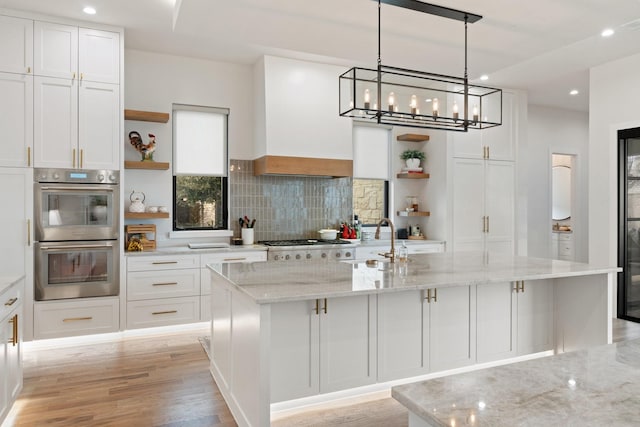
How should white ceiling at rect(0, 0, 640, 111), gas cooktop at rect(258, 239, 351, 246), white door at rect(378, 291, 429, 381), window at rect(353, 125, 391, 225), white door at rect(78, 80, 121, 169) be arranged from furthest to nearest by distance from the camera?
window at rect(353, 125, 391, 225)
gas cooktop at rect(258, 239, 351, 246)
white door at rect(78, 80, 121, 169)
white ceiling at rect(0, 0, 640, 111)
white door at rect(378, 291, 429, 381)

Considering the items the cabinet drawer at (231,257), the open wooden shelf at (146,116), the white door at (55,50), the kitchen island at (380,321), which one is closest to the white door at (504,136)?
the kitchen island at (380,321)

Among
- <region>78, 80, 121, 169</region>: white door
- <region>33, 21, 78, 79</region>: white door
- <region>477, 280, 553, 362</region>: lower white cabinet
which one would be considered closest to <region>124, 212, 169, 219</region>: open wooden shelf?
<region>78, 80, 121, 169</region>: white door

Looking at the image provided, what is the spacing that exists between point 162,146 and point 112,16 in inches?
56.4

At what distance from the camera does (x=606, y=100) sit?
5.28 m

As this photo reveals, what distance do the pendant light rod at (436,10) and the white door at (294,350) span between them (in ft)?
6.72

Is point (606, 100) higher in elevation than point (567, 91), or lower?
lower

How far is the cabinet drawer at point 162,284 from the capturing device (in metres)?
4.36

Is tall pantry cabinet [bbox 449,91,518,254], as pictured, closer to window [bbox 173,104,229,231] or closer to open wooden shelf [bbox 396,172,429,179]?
open wooden shelf [bbox 396,172,429,179]

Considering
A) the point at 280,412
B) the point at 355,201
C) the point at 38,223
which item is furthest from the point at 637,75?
the point at 38,223

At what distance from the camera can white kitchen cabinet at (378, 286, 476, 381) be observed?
2.82 metres

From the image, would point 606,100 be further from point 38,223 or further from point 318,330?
point 38,223

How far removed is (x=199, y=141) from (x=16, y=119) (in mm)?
1822

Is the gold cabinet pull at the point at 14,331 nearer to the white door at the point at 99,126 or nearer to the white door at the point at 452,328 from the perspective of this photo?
the white door at the point at 99,126

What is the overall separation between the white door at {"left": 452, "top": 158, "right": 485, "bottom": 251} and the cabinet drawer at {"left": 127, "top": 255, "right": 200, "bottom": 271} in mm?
3457
